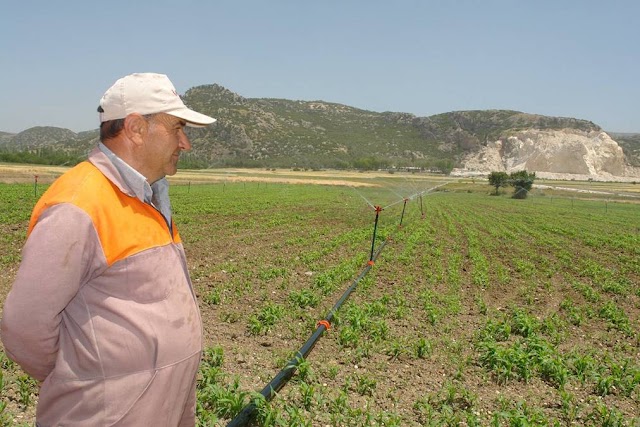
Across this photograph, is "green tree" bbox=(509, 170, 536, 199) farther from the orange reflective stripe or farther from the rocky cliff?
the orange reflective stripe

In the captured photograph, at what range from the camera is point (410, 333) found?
654cm

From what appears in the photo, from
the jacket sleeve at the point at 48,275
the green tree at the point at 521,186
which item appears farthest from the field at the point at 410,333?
the green tree at the point at 521,186

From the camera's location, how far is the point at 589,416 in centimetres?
438

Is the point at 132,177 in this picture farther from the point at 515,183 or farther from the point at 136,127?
the point at 515,183

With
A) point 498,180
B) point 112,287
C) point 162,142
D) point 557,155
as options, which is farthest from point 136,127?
point 557,155

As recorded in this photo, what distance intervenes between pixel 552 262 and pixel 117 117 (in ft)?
45.2

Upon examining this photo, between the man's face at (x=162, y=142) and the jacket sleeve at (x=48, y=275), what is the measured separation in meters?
0.48

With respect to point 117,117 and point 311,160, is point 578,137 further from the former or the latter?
point 117,117

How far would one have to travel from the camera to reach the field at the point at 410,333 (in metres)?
4.30

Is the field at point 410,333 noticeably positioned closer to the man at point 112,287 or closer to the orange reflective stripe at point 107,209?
the man at point 112,287

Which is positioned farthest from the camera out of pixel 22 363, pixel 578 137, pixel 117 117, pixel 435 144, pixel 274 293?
pixel 435 144

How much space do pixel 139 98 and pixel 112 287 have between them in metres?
0.79

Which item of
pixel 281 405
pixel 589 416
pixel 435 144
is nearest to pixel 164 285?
pixel 281 405

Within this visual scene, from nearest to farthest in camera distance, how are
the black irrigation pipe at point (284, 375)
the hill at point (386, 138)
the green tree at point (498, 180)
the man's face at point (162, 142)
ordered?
the man's face at point (162, 142) → the black irrigation pipe at point (284, 375) → the green tree at point (498, 180) → the hill at point (386, 138)
